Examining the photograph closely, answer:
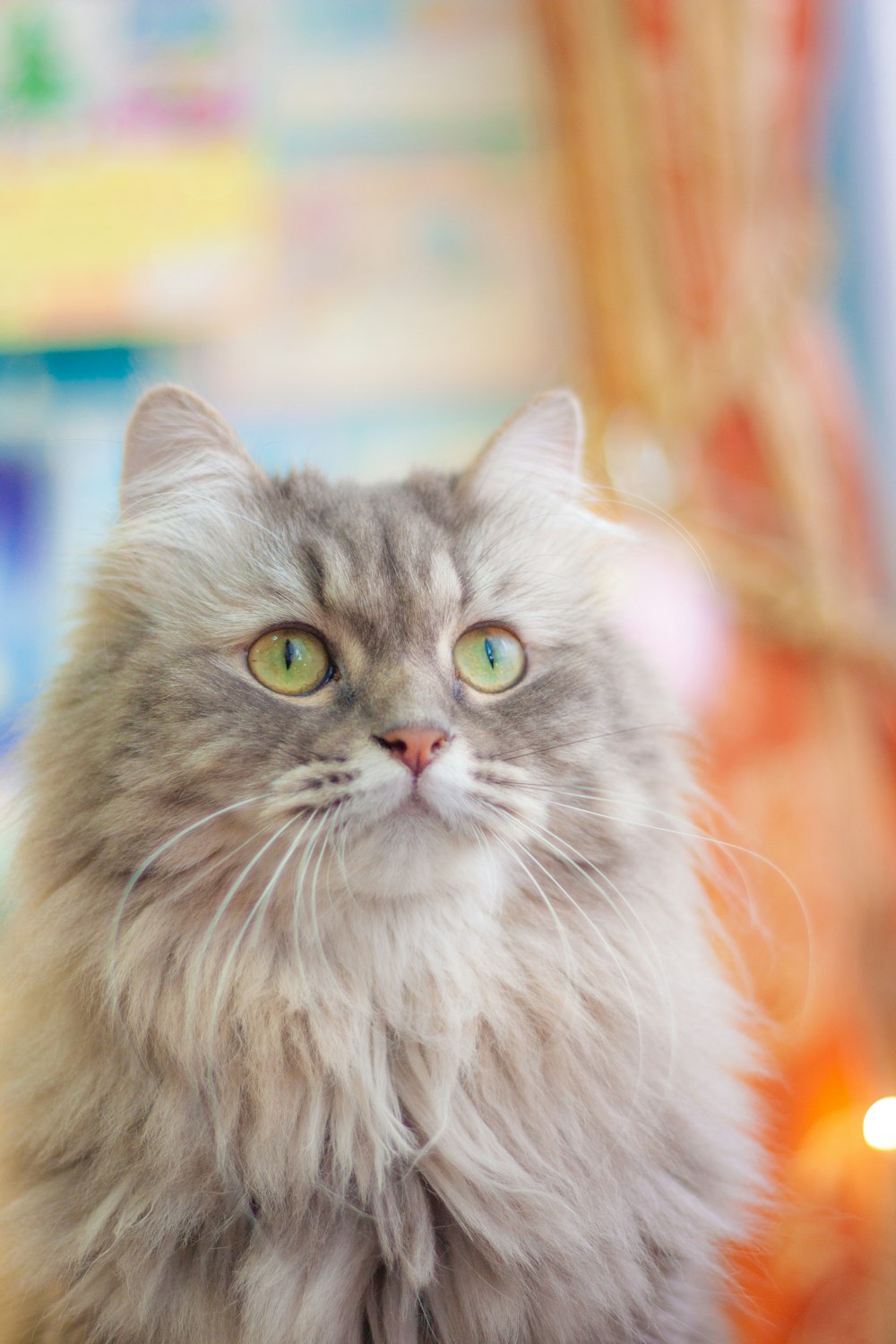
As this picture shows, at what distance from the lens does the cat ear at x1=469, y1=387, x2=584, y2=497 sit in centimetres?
121

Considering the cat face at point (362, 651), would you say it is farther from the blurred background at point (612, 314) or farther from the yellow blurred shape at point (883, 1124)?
the yellow blurred shape at point (883, 1124)

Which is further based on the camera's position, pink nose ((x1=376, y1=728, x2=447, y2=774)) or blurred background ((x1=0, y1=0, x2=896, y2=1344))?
blurred background ((x1=0, y1=0, x2=896, y2=1344))

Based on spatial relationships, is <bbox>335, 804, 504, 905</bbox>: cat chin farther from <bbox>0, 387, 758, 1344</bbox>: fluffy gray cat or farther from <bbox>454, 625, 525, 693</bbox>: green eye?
<bbox>454, 625, 525, 693</bbox>: green eye

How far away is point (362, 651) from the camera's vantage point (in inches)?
38.7

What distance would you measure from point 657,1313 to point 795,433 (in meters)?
1.70

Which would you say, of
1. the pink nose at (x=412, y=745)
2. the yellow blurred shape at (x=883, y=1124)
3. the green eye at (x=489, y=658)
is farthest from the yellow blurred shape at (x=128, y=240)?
the yellow blurred shape at (x=883, y=1124)

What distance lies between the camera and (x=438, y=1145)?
37.4 inches

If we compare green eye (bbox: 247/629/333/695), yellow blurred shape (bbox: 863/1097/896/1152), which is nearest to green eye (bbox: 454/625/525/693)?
green eye (bbox: 247/629/333/695)

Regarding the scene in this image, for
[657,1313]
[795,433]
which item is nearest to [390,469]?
[795,433]

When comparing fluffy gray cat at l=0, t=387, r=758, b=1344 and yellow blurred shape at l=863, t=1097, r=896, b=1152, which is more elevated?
fluffy gray cat at l=0, t=387, r=758, b=1344

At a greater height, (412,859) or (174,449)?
(174,449)

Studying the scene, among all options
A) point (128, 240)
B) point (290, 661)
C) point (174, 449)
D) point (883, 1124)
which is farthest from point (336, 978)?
point (128, 240)

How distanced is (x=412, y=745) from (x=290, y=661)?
7.5 inches

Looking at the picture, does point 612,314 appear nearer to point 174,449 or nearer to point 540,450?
point 540,450
